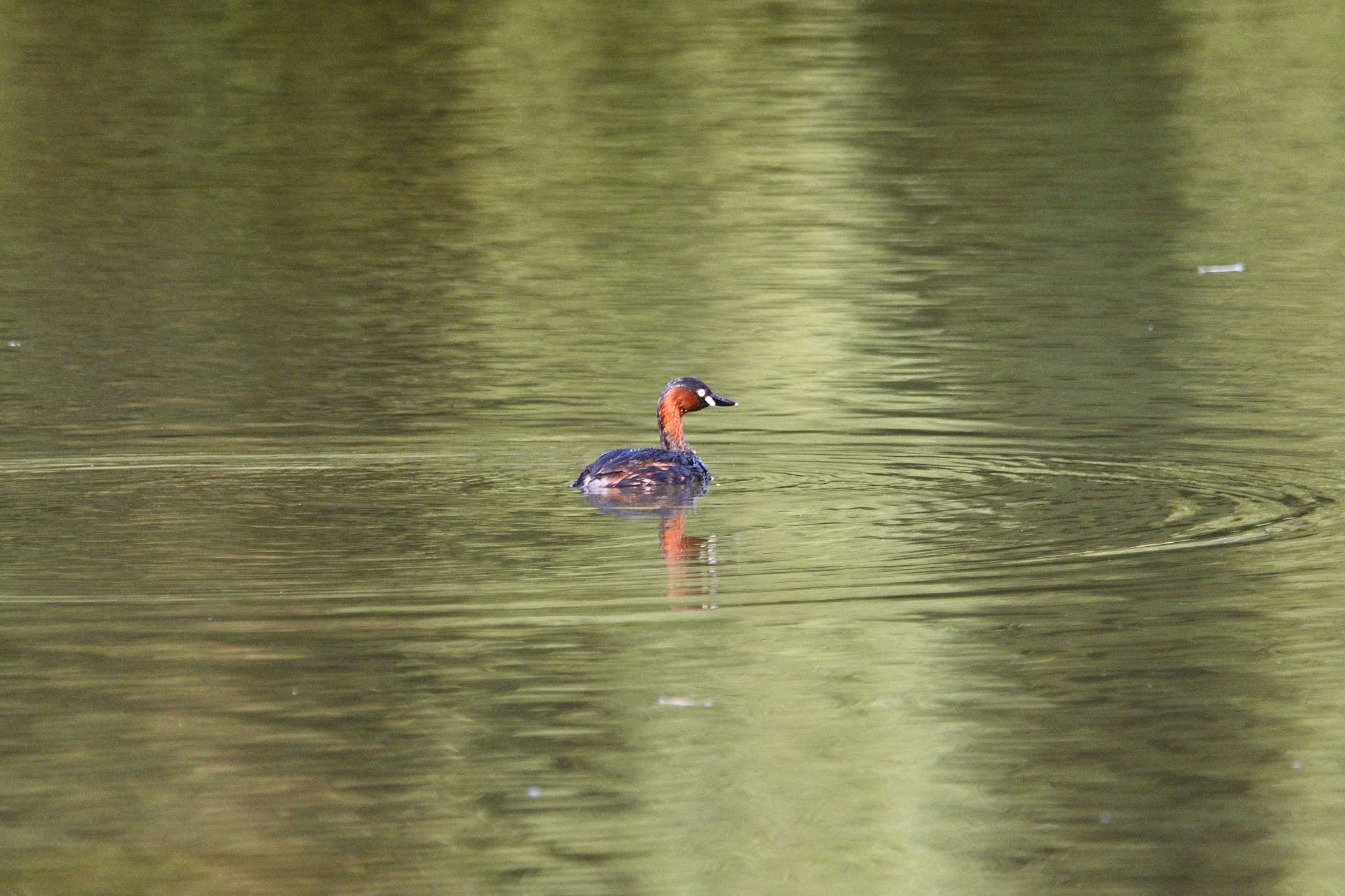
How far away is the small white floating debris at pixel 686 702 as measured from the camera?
7.88 meters

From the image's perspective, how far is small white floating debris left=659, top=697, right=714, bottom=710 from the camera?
310 inches

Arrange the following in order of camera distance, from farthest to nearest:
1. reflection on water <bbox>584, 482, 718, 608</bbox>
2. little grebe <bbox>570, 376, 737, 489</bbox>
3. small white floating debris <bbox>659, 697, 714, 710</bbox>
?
little grebe <bbox>570, 376, 737, 489</bbox>, reflection on water <bbox>584, 482, 718, 608</bbox>, small white floating debris <bbox>659, 697, 714, 710</bbox>

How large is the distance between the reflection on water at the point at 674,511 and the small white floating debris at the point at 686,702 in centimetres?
7

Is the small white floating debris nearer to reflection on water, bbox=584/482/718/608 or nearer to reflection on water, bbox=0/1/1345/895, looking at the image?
reflection on water, bbox=0/1/1345/895

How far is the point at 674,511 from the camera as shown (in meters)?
11.1

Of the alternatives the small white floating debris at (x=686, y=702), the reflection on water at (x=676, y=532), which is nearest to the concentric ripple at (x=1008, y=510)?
the reflection on water at (x=676, y=532)

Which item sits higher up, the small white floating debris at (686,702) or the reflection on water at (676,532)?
the small white floating debris at (686,702)

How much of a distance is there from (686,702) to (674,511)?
3.20 metres

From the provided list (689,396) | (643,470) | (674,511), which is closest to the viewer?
(674,511)

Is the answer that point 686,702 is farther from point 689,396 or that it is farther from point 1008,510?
point 689,396

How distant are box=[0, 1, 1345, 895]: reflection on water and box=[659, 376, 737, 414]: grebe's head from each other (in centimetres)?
42

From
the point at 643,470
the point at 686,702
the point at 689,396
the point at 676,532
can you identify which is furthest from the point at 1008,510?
the point at 686,702

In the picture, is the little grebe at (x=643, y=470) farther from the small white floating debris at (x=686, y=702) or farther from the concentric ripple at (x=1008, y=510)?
the small white floating debris at (x=686, y=702)

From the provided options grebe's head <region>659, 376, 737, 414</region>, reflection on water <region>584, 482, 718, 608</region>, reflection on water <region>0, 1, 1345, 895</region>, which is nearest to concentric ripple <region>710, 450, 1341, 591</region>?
reflection on water <region>0, 1, 1345, 895</region>
